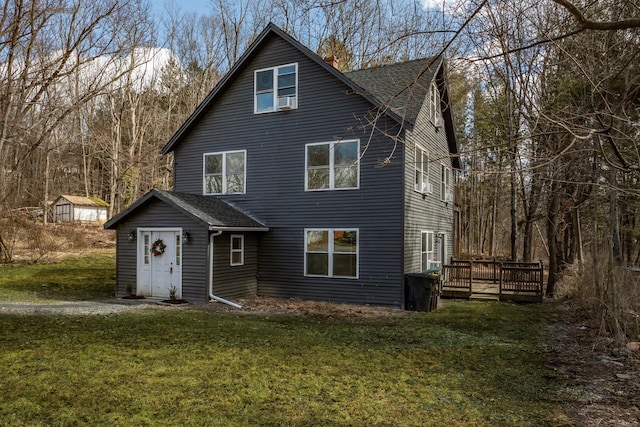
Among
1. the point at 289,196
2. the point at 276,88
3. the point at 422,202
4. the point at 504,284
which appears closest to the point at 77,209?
the point at 276,88

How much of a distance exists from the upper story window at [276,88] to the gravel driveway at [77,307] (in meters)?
6.99

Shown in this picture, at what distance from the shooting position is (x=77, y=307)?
11.4m

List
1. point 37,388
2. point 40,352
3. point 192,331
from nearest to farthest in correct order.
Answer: point 37,388 → point 40,352 → point 192,331

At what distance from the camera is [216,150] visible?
15297 millimetres

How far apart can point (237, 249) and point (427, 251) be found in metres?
6.49

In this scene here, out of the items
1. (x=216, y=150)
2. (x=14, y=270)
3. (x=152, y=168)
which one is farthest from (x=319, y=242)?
(x=152, y=168)

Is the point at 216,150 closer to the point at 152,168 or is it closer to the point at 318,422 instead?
the point at 318,422

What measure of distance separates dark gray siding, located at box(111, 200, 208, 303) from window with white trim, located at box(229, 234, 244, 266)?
3.99ft

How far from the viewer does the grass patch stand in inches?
531

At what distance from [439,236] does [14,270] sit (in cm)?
1775

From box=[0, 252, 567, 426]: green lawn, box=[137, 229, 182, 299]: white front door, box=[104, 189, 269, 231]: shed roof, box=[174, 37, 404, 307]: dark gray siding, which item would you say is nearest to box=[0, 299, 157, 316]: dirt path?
box=[137, 229, 182, 299]: white front door

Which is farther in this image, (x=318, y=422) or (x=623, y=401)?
(x=623, y=401)

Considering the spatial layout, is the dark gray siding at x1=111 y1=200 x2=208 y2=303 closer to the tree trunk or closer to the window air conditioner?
the window air conditioner

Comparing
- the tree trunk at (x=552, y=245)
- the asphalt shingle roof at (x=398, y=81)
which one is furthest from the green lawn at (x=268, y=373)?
the asphalt shingle roof at (x=398, y=81)
